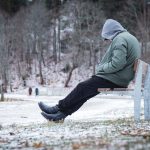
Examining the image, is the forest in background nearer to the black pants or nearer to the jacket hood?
the jacket hood

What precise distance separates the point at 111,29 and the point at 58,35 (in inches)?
2948

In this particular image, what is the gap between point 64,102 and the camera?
895 centimetres

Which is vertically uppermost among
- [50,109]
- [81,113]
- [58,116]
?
[50,109]

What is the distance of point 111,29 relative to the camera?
30.1 ft

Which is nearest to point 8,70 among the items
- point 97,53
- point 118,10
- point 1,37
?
point 1,37

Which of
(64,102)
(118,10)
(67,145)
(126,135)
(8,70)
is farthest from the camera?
(118,10)

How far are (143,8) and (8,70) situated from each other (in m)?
21.8

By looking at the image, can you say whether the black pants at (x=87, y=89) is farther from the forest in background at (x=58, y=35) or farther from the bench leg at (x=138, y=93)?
the forest in background at (x=58, y=35)

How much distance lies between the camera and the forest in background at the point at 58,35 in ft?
247

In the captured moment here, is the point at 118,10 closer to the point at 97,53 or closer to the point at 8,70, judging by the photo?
the point at 97,53

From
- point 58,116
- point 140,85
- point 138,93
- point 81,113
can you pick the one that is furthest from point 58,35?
point 58,116

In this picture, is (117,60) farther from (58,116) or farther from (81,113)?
(81,113)

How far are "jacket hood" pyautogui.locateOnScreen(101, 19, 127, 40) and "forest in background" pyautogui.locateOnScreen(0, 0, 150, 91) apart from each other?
61.0 metres

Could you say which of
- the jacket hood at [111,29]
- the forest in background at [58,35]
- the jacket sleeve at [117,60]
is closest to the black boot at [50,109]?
the jacket sleeve at [117,60]
